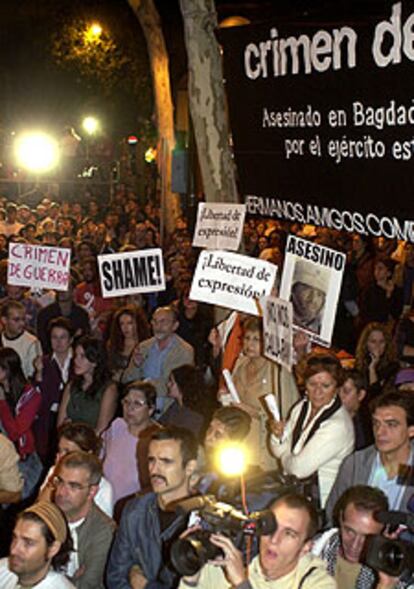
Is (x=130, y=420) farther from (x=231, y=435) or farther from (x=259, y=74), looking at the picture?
(x=259, y=74)

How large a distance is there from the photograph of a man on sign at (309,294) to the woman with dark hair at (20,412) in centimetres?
211

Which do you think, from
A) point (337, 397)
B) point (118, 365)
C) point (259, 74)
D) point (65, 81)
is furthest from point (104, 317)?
point (65, 81)

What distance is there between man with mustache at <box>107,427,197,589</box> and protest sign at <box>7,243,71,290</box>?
546cm

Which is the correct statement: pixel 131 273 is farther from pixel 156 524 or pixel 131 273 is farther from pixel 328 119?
pixel 156 524

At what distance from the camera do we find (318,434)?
6523 millimetres

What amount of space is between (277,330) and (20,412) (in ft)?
7.06

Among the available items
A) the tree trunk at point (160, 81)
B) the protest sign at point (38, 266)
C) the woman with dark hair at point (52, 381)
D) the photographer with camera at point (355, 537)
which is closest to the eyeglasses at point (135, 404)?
the woman with dark hair at point (52, 381)

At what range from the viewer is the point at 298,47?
7.75 m

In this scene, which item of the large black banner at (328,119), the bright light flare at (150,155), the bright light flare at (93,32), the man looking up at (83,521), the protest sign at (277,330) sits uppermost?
the bright light flare at (93,32)

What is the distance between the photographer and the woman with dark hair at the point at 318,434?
21.3 feet

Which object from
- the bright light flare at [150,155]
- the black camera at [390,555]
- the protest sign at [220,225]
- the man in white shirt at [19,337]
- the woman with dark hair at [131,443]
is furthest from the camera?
the bright light flare at [150,155]

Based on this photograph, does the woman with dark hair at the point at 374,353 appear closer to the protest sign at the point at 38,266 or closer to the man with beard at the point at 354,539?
the protest sign at the point at 38,266

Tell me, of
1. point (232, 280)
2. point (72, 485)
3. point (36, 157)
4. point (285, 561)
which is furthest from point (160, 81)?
point (285, 561)

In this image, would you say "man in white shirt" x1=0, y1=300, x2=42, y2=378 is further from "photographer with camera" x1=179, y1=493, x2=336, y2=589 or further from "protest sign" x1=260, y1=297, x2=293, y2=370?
"photographer with camera" x1=179, y1=493, x2=336, y2=589
